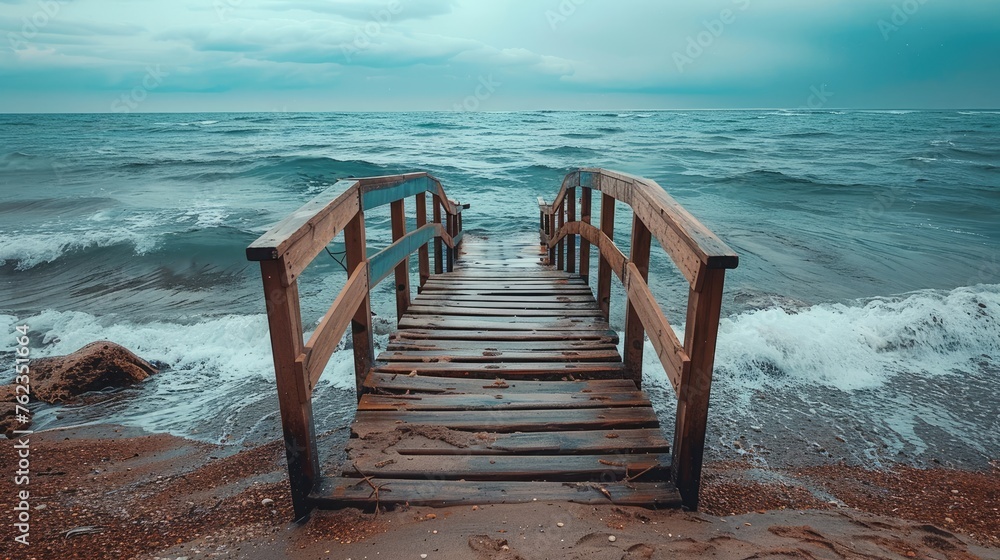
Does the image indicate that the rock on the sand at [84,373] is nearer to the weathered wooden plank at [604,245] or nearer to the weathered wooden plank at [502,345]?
the weathered wooden plank at [502,345]

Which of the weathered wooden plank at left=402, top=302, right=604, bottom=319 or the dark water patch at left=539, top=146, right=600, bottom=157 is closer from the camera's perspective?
the weathered wooden plank at left=402, top=302, right=604, bottom=319

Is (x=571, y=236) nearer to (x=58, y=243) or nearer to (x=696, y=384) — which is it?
(x=696, y=384)

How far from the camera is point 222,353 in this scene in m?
6.44

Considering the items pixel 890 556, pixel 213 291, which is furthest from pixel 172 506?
pixel 213 291

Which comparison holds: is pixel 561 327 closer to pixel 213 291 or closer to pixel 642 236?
pixel 642 236

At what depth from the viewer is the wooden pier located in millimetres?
2291

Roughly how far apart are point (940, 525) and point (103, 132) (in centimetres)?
6398

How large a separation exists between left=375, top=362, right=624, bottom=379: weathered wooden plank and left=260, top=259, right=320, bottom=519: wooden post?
1309mm

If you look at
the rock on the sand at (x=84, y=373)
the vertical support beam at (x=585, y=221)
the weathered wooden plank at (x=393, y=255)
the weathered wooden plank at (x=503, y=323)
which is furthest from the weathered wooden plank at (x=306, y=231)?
the rock on the sand at (x=84, y=373)

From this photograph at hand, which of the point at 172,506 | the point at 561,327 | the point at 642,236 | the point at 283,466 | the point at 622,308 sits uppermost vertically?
the point at 642,236

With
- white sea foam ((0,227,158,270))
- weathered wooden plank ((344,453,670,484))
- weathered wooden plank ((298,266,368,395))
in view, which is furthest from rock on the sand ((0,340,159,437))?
white sea foam ((0,227,158,270))

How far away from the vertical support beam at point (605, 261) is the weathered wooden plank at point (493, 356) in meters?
0.96

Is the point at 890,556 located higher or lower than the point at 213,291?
higher

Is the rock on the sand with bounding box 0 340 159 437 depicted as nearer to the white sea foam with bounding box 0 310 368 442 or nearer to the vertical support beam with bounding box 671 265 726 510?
the white sea foam with bounding box 0 310 368 442
